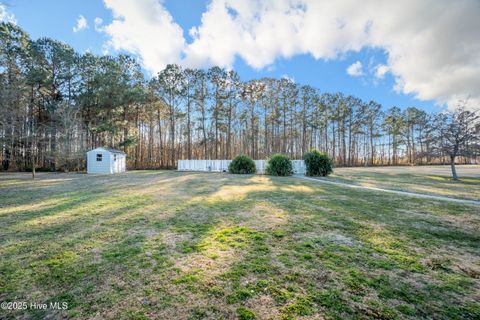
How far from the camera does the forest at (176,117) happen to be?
14766mm

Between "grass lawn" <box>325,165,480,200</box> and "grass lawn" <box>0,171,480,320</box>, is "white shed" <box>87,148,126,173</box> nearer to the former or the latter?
"grass lawn" <box>0,171,480,320</box>

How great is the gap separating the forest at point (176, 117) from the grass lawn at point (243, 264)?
1288 centimetres

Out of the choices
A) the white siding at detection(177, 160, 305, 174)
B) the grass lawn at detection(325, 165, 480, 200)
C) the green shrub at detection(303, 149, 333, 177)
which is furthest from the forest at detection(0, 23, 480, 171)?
the green shrub at detection(303, 149, 333, 177)

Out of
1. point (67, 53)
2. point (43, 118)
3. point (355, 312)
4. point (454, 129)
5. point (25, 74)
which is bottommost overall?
point (355, 312)

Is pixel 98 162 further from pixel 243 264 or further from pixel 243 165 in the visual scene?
pixel 243 264

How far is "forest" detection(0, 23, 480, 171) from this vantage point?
1477cm

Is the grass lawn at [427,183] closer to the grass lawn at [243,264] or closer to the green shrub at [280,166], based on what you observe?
the green shrub at [280,166]

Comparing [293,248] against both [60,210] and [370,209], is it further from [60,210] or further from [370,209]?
[60,210]

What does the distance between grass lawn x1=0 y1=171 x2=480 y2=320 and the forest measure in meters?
12.9

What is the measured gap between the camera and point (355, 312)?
1.67 m

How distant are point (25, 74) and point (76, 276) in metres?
26.3

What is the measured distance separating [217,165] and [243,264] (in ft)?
55.9

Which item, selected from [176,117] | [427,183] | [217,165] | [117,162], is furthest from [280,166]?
[176,117]

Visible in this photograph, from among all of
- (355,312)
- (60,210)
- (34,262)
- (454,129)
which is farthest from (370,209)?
(454,129)
